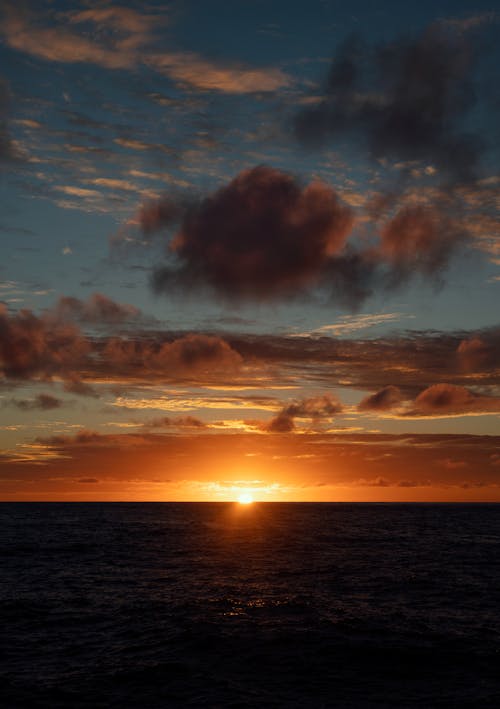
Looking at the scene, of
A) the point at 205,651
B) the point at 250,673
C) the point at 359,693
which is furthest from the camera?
the point at 205,651

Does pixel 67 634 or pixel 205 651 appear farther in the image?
pixel 67 634

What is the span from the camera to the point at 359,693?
2184 cm

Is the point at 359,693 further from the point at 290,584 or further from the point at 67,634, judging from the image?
the point at 290,584

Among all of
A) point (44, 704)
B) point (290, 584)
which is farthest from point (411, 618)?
point (44, 704)

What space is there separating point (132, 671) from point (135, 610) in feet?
38.8

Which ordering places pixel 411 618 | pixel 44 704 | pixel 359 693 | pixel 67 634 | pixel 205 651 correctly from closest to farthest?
pixel 44 704, pixel 359 693, pixel 205 651, pixel 67 634, pixel 411 618

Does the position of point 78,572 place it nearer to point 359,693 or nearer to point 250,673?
point 250,673

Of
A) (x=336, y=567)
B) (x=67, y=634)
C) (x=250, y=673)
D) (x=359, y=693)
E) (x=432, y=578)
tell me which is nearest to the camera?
(x=359, y=693)

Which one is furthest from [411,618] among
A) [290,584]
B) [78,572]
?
→ [78,572]

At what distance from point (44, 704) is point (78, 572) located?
32353 mm

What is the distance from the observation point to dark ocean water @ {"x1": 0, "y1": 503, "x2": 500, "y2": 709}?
21828 mm

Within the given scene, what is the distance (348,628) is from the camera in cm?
3069

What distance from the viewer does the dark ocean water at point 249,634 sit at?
2183 cm

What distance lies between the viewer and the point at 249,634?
29203mm
